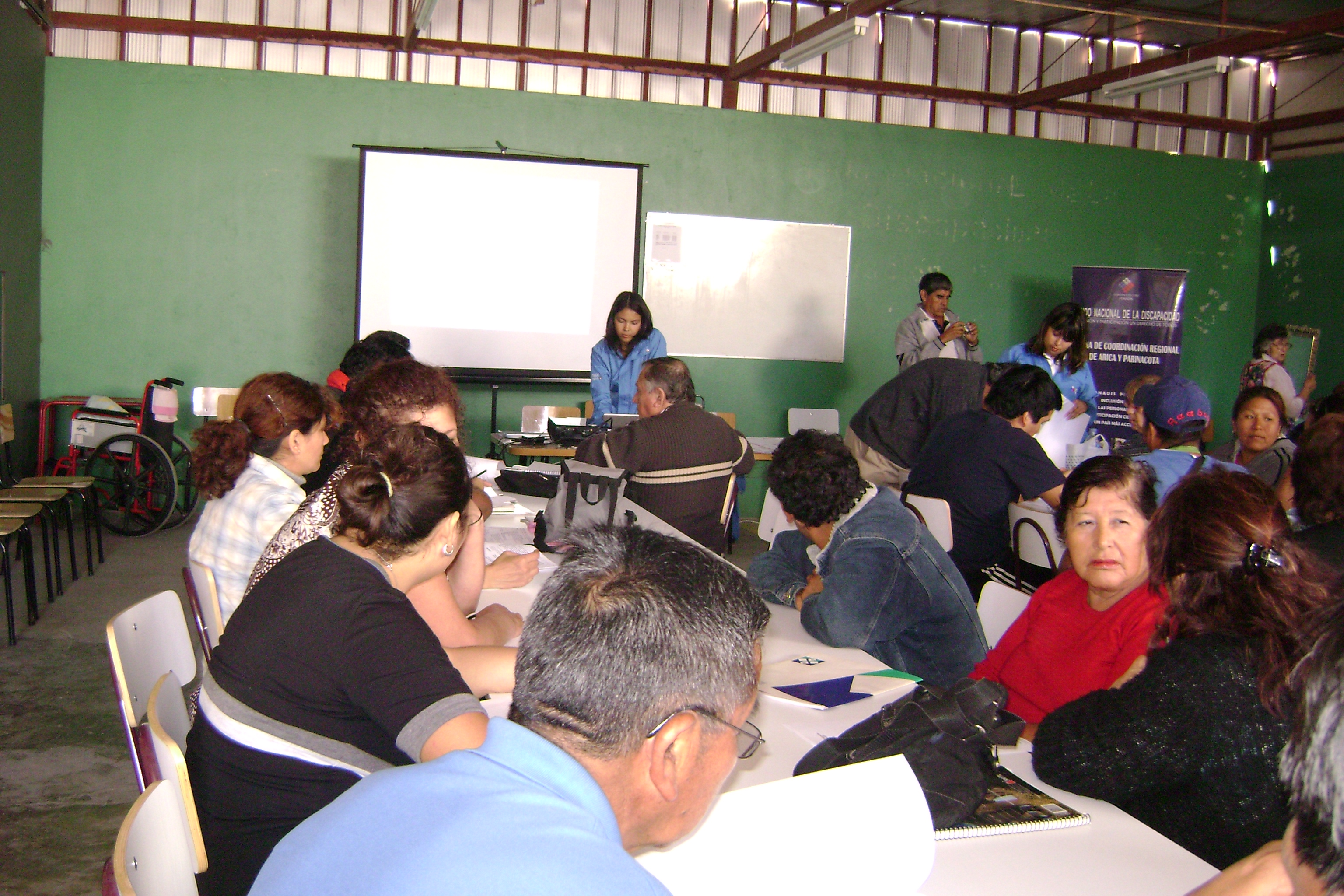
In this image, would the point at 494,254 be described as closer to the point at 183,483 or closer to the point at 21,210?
the point at 183,483

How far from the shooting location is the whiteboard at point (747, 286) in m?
7.24

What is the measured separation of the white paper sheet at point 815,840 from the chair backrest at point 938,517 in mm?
2339

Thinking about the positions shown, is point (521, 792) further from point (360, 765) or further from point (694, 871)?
point (360, 765)

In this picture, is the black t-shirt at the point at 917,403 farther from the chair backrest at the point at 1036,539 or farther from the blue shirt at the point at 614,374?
the blue shirt at the point at 614,374

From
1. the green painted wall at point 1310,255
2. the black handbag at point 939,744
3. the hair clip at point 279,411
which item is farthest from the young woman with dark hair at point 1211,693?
the green painted wall at point 1310,255

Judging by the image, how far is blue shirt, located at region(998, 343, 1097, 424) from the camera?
573 cm

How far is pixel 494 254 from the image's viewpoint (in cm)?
689

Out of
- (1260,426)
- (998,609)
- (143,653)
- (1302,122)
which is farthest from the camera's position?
(1302,122)

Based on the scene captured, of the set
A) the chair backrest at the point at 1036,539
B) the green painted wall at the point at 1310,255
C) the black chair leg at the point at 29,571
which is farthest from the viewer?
the green painted wall at the point at 1310,255

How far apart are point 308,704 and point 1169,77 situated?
22.5 ft

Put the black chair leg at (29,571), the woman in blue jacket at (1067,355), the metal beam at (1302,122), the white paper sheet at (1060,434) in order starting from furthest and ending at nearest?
the metal beam at (1302,122) → the woman in blue jacket at (1067,355) → the white paper sheet at (1060,434) → the black chair leg at (29,571)

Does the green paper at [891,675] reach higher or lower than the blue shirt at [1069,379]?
lower

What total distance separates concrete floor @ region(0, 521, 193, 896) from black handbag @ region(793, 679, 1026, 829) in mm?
2014

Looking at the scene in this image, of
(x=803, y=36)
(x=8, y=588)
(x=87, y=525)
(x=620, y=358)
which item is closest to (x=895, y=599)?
(x=8, y=588)
